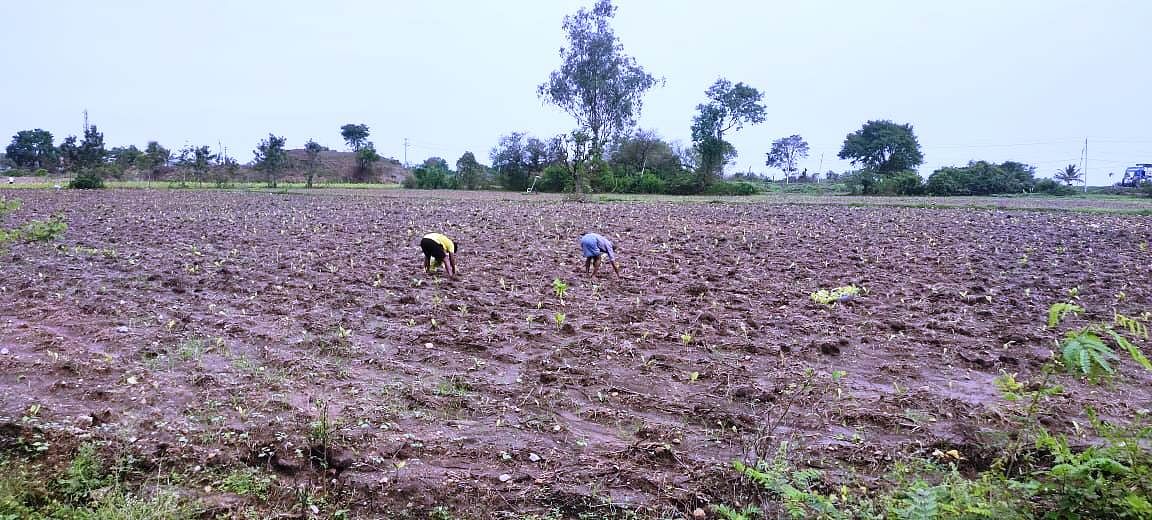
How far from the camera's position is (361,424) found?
15.4ft

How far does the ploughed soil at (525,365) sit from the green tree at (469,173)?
3998 cm

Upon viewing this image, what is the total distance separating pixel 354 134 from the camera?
79312mm

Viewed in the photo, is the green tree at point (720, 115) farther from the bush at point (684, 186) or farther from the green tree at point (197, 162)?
the green tree at point (197, 162)

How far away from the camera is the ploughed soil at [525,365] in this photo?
418 cm

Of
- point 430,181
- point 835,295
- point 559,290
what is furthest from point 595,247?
point 430,181

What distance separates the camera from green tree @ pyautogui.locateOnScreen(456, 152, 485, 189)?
5241 cm

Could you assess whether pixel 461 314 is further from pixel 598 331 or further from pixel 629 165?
pixel 629 165

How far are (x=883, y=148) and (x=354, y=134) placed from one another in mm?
60210

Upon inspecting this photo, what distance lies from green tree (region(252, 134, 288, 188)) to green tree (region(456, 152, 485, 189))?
45.6 feet

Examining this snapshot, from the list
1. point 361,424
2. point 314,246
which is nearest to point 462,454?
point 361,424

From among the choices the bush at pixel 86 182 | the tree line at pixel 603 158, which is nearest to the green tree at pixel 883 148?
the tree line at pixel 603 158

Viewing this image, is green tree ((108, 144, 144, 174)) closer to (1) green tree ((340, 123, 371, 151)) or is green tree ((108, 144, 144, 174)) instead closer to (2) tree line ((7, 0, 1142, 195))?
(2) tree line ((7, 0, 1142, 195))

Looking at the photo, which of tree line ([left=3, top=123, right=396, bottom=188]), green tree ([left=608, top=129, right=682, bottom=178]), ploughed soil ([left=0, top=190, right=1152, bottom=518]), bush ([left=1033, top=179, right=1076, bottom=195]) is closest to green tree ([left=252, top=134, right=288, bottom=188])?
tree line ([left=3, top=123, right=396, bottom=188])

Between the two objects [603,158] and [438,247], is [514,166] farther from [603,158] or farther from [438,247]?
[438,247]
